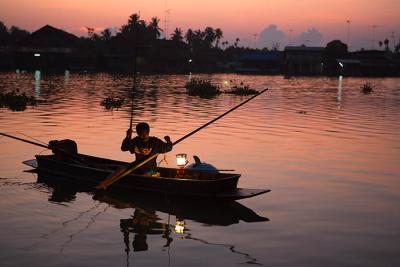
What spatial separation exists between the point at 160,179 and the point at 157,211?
2.64 feet

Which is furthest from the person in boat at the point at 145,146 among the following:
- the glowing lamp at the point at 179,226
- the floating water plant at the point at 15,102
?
the floating water plant at the point at 15,102

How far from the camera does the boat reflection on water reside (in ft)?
32.3

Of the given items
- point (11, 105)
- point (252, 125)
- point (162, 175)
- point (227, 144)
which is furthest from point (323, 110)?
point (162, 175)

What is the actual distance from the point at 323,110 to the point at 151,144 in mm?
26034

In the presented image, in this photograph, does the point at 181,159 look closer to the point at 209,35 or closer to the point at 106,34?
the point at 106,34

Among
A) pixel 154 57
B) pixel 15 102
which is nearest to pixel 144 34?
pixel 154 57

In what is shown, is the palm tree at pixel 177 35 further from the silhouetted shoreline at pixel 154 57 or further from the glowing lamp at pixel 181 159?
the glowing lamp at pixel 181 159

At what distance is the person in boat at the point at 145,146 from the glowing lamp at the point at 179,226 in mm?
2048

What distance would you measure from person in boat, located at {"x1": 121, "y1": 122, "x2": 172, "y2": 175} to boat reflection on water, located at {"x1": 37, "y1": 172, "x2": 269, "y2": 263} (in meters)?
0.64

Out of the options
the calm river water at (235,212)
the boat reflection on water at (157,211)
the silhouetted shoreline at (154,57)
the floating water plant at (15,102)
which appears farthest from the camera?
the silhouetted shoreline at (154,57)

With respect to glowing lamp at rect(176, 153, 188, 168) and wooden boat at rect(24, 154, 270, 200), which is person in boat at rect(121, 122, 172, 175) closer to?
glowing lamp at rect(176, 153, 188, 168)

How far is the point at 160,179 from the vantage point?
39.5 feet

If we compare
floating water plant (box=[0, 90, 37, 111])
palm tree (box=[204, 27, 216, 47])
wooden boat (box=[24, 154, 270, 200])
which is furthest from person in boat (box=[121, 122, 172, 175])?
palm tree (box=[204, 27, 216, 47])

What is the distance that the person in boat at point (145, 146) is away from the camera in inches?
487
